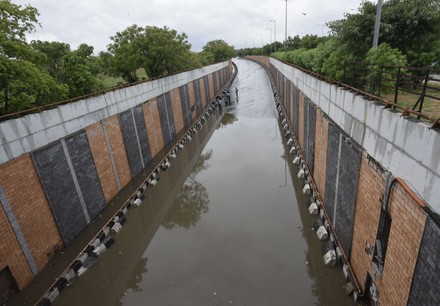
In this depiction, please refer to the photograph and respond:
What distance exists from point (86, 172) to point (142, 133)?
20.5 ft

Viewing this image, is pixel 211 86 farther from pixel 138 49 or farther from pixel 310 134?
pixel 310 134

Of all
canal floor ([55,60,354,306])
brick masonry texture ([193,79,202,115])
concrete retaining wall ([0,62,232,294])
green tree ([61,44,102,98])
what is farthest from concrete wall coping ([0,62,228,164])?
brick masonry texture ([193,79,202,115])

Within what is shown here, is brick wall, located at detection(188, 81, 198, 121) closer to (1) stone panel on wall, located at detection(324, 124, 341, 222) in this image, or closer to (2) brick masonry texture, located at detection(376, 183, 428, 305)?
(1) stone panel on wall, located at detection(324, 124, 341, 222)

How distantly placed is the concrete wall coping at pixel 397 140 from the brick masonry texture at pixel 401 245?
0.40 meters

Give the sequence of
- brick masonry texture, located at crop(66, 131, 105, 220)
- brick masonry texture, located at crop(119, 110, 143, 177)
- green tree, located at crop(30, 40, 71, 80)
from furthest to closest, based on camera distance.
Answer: green tree, located at crop(30, 40, 71, 80) < brick masonry texture, located at crop(119, 110, 143, 177) < brick masonry texture, located at crop(66, 131, 105, 220)

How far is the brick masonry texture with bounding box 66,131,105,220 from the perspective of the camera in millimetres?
11453

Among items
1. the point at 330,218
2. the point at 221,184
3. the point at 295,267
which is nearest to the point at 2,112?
the point at 221,184

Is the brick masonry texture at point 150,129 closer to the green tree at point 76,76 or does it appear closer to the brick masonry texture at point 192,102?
the green tree at point 76,76

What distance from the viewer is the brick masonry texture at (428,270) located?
4.46 meters

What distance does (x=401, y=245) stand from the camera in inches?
220

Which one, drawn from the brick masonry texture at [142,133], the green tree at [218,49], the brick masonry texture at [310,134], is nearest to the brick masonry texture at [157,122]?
the brick masonry texture at [142,133]

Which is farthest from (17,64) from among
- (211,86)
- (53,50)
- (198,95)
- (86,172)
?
(211,86)

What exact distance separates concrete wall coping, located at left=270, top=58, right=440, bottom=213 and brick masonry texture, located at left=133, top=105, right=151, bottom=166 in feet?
39.4

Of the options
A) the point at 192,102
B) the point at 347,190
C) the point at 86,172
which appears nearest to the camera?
the point at 347,190
